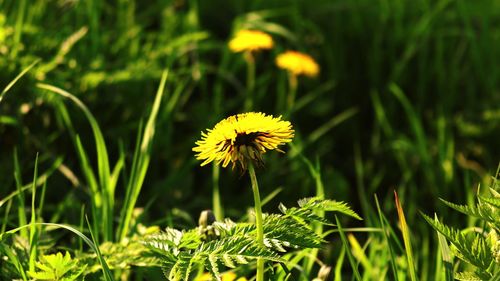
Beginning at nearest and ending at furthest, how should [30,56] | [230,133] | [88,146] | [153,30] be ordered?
[230,133]
[30,56]
[88,146]
[153,30]

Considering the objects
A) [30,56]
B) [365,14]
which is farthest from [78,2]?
[365,14]

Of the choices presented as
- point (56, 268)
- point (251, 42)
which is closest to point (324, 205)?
point (56, 268)

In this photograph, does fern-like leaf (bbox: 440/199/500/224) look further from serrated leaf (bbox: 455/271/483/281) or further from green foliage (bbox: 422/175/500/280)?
serrated leaf (bbox: 455/271/483/281)

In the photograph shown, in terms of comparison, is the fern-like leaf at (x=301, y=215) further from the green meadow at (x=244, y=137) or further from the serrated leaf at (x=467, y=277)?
the serrated leaf at (x=467, y=277)

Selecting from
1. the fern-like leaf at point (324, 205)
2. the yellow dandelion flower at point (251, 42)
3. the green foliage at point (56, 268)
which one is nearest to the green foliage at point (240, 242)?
the fern-like leaf at point (324, 205)

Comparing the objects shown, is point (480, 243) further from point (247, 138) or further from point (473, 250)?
point (247, 138)

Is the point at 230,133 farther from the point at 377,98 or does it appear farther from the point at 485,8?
the point at 485,8

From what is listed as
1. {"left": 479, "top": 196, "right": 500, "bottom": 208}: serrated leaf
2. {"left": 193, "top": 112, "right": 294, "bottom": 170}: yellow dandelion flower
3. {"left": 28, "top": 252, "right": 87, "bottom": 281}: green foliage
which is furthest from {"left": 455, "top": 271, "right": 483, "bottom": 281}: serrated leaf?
{"left": 28, "top": 252, "right": 87, "bottom": 281}: green foliage
